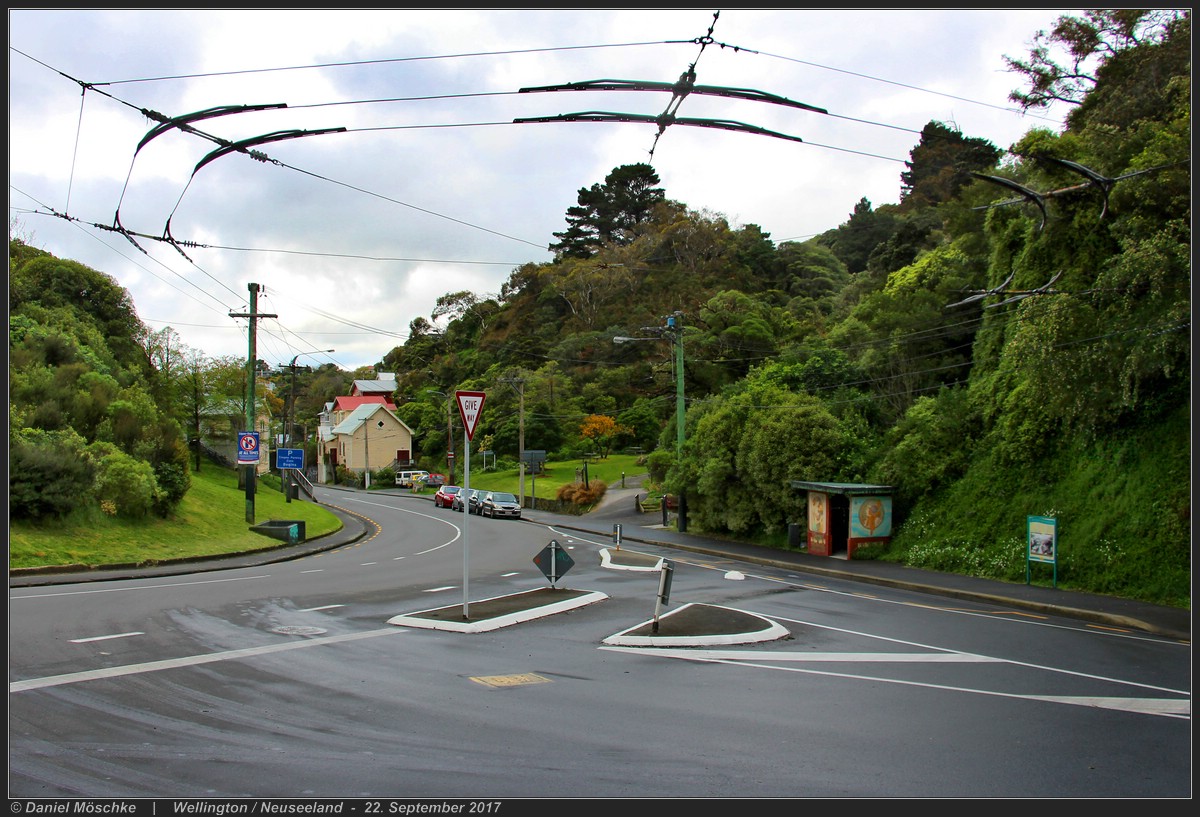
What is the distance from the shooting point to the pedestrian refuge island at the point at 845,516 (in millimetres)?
25484

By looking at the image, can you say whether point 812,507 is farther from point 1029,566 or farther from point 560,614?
point 560,614

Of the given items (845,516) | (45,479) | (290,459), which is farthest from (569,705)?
(290,459)

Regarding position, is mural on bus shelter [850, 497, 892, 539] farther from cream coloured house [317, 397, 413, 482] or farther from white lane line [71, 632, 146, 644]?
cream coloured house [317, 397, 413, 482]

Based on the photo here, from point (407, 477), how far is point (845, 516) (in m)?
61.8

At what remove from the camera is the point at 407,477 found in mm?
82625

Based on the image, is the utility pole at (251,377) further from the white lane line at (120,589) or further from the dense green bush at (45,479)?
the white lane line at (120,589)

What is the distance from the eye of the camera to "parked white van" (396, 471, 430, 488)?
79044 millimetres

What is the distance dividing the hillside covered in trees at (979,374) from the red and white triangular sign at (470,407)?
300 inches

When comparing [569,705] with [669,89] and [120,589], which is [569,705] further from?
[120,589]

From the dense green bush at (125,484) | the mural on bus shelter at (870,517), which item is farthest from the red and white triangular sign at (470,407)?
the mural on bus shelter at (870,517)

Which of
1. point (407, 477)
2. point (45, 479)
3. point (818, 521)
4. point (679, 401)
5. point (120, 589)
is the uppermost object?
point (679, 401)

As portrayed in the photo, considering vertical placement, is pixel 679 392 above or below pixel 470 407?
above

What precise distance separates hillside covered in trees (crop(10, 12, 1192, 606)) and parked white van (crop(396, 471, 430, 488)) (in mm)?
27461

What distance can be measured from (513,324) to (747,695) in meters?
82.5
